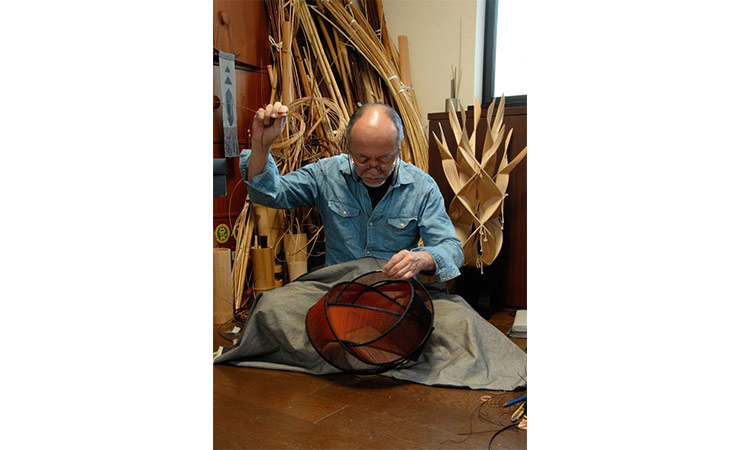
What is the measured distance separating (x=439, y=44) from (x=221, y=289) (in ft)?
6.19

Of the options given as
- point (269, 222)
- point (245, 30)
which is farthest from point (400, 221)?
point (245, 30)

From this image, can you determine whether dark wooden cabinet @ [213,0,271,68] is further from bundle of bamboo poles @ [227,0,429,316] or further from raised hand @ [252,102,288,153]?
raised hand @ [252,102,288,153]

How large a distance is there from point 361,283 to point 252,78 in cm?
150

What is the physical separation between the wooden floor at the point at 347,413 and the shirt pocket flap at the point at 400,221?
64 cm

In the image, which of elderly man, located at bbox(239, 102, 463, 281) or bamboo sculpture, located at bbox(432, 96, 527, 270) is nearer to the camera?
elderly man, located at bbox(239, 102, 463, 281)

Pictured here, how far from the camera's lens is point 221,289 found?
8.20 feet

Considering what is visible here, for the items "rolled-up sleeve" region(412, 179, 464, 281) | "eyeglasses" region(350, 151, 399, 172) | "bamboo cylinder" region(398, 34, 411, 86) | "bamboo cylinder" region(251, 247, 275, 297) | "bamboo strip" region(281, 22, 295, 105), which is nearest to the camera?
"rolled-up sleeve" region(412, 179, 464, 281)

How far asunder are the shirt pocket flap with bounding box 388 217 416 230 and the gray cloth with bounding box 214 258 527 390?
1.11ft

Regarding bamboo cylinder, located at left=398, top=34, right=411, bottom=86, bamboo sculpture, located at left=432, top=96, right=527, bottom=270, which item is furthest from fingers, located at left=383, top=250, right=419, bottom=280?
bamboo cylinder, located at left=398, top=34, right=411, bottom=86

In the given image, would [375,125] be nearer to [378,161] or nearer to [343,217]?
[378,161]

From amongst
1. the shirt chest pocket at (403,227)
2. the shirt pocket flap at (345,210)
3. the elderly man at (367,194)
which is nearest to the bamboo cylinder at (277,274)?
the elderly man at (367,194)

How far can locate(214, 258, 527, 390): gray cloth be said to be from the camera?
5.82 feet
